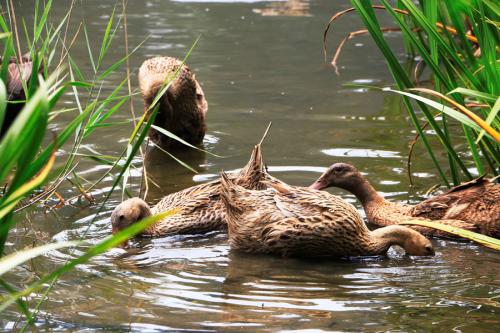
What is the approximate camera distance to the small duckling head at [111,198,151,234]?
6.42 meters

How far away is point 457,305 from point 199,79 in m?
7.40

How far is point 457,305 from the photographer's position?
5.04 metres

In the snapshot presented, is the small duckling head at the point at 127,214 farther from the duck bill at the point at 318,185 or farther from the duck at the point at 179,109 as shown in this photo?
the duck at the point at 179,109

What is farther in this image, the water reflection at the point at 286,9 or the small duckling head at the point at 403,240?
the water reflection at the point at 286,9

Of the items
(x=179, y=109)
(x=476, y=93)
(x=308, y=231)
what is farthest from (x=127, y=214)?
(x=179, y=109)

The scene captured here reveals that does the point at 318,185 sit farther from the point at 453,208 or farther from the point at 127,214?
the point at 127,214

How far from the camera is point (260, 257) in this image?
623 cm

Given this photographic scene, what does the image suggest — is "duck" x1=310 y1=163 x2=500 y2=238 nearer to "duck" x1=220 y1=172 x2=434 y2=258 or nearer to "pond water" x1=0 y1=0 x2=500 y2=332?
"pond water" x1=0 y1=0 x2=500 y2=332

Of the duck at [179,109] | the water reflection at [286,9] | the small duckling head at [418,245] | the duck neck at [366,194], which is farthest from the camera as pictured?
the water reflection at [286,9]

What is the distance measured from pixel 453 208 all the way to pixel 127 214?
7.59 feet

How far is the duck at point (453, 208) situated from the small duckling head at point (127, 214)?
1.78 m

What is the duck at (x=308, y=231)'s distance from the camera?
6.19 m

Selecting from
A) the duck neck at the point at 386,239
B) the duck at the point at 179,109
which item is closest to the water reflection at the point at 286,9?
the duck at the point at 179,109

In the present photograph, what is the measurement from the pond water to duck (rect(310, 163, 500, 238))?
8.1 inches
